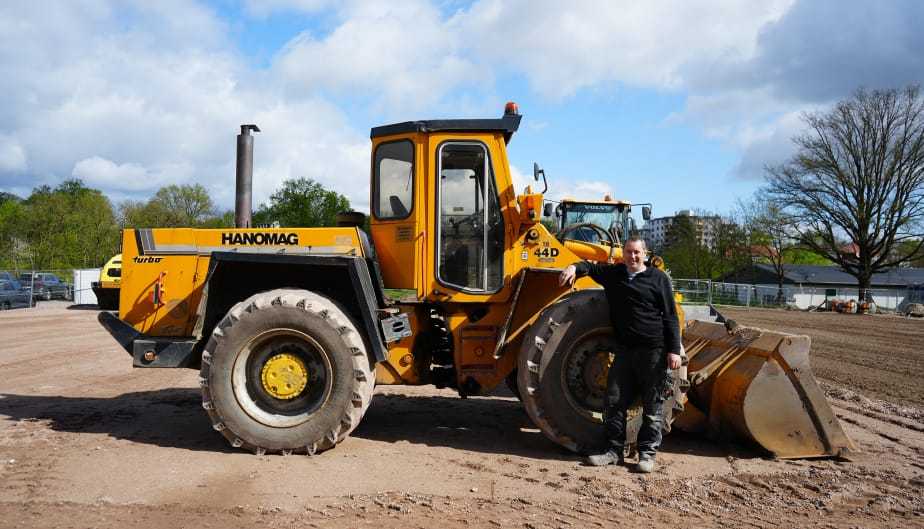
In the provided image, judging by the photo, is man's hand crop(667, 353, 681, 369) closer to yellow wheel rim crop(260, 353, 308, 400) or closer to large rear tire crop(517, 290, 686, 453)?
large rear tire crop(517, 290, 686, 453)

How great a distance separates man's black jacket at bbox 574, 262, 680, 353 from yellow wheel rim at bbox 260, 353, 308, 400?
267cm

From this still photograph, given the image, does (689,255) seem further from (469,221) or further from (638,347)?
(638,347)

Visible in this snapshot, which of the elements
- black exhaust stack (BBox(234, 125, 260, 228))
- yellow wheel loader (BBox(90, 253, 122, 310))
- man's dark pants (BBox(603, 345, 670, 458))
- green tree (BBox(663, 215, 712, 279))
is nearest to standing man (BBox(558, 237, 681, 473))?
man's dark pants (BBox(603, 345, 670, 458))

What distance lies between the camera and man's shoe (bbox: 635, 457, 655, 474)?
5191 millimetres

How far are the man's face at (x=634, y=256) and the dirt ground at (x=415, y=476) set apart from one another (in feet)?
5.33

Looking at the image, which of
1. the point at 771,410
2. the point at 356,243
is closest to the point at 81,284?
the point at 356,243

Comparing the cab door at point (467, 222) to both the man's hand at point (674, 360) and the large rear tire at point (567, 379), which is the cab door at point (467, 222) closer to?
the large rear tire at point (567, 379)

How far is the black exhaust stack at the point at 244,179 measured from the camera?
21.9ft

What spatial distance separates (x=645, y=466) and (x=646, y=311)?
1.22 meters

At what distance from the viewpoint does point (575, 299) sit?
5656mm

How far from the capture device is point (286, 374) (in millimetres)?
5609

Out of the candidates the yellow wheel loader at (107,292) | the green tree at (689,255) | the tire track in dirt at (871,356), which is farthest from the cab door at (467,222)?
the green tree at (689,255)

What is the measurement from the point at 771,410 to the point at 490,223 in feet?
9.44

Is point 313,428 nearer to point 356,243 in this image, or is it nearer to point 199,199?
point 356,243
